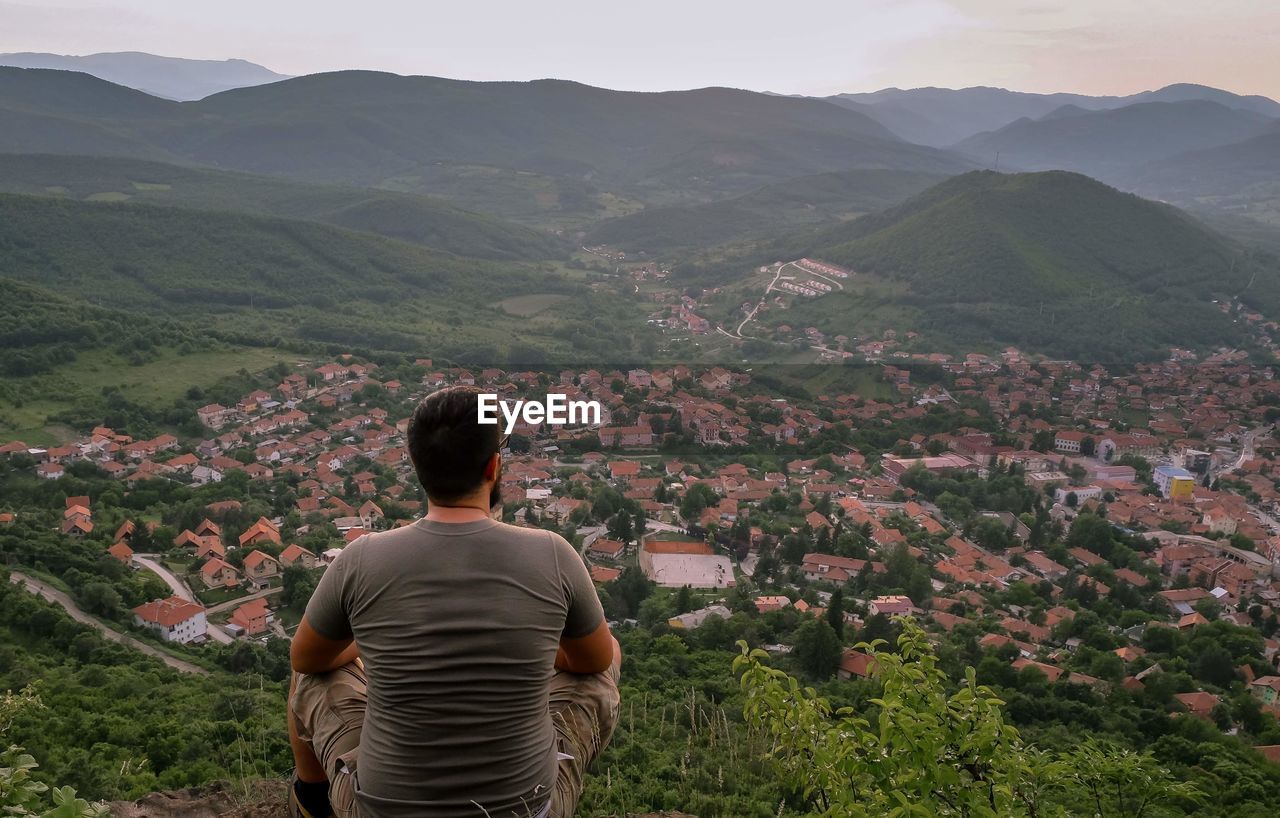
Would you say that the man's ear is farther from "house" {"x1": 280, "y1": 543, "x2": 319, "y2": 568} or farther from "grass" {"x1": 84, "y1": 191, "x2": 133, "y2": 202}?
"grass" {"x1": 84, "y1": 191, "x2": 133, "y2": 202}

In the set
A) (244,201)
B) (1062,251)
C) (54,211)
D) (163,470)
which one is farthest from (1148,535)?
(244,201)

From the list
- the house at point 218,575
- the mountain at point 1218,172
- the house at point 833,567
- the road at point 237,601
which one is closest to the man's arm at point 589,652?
the road at point 237,601

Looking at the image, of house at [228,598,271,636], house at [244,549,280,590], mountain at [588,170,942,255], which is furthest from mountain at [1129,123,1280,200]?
house at [228,598,271,636]

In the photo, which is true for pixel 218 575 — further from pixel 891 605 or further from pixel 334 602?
pixel 334 602

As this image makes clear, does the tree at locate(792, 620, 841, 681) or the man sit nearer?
the man

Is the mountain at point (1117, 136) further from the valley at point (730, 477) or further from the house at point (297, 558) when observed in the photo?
the house at point (297, 558)

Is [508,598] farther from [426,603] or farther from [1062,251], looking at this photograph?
[1062,251]
